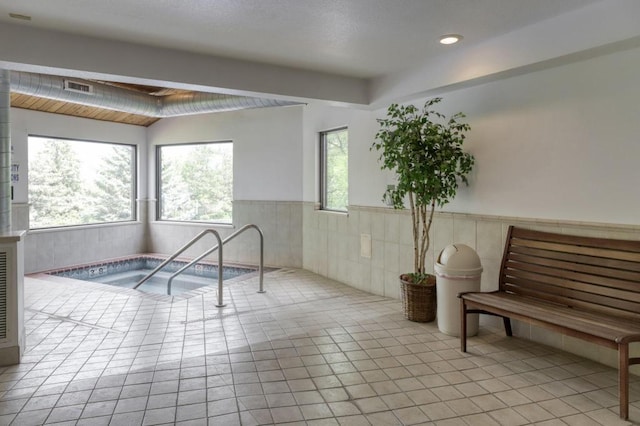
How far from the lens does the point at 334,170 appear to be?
6145 mm

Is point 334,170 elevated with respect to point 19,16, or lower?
lower

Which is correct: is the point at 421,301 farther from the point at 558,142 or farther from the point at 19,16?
the point at 19,16

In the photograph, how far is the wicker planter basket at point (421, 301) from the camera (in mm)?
3971

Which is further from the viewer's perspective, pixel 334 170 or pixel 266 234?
pixel 266 234

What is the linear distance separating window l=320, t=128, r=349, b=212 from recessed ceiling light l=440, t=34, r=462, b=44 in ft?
7.91

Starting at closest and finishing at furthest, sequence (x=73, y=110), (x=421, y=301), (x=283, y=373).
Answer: (x=283, y=373) < (x=421, y=301) < (x=73, y=110)

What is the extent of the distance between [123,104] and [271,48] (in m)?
3.23

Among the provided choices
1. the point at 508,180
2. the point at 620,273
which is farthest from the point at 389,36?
the point at 620,273

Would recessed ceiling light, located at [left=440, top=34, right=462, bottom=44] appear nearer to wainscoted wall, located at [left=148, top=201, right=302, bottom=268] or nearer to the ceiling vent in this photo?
wainscoted wall, located at [left=148, top=201, right=302, bottom=268]

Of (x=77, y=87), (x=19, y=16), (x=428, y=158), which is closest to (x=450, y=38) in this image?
(x=428, y=158)

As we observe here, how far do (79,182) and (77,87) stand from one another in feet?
8.14

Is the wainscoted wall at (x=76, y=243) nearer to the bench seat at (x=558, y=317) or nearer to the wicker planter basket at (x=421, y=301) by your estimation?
the wicker planter basket at (x=421, y=301)

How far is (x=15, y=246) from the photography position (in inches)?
122

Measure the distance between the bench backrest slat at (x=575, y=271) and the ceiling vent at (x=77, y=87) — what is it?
512cm
